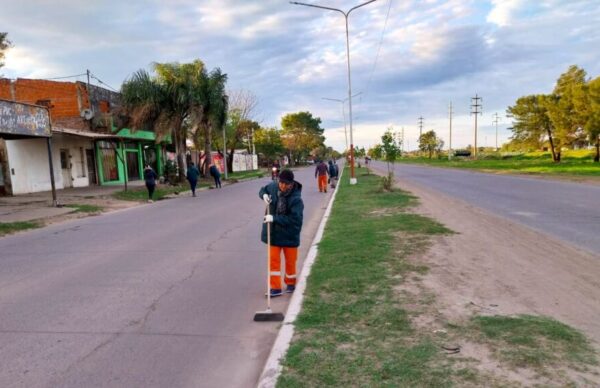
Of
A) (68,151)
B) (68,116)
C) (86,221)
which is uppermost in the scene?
(68,116)

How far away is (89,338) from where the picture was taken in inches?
179

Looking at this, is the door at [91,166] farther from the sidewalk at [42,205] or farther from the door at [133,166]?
the sidewalk at [42,205]

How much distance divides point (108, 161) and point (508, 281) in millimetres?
30068

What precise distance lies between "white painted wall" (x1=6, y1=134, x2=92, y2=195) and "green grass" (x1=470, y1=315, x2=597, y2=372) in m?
23.3

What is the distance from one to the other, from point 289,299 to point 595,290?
3672mm

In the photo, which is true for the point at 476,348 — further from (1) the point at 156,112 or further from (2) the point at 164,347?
(1) the point at 156,112

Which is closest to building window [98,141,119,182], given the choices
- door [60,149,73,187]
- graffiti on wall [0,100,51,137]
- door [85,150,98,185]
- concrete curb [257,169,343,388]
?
door [85,150,98,185]

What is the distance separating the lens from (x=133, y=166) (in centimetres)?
3572

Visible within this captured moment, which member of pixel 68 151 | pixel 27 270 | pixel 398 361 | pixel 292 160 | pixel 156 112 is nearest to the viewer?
pixel 398 361

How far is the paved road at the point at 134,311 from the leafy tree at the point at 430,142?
96.4 m

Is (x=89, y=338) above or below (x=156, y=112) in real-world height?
below

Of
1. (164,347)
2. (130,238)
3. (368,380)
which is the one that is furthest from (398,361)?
(130,238)

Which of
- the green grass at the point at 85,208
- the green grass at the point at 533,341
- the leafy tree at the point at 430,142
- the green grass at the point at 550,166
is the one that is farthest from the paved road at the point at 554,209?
the leafy tree at the point at 430,142

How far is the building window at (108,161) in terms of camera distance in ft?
100.0
